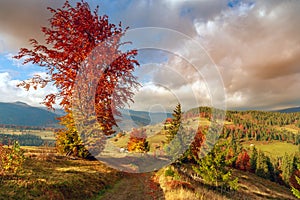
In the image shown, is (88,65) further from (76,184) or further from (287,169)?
(287,169)

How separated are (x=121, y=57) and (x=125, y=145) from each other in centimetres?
577

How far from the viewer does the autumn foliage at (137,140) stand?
1229cm

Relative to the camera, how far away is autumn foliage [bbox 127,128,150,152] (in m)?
12.3

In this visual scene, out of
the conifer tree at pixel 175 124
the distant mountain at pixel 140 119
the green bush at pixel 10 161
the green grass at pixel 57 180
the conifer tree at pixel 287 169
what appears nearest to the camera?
the green grass at pixel 57 180

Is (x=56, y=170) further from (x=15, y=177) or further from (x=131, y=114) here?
(x=131, y=114)

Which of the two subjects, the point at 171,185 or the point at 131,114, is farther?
the point at 171,185

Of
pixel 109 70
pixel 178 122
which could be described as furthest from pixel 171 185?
pixel 109 70

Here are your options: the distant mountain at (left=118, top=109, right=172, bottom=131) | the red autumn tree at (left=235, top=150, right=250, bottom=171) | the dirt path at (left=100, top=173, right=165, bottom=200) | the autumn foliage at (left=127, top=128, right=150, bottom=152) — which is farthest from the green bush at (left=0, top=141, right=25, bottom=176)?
the red autumn tree at (left=235, top=150, right=250, bottom=171)

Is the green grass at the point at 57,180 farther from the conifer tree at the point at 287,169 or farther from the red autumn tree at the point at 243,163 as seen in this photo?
the conifer tree at the point at 287,169

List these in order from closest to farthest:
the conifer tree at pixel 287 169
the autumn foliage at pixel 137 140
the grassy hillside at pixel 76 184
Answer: the grassy hillside at pixel 76 184
the autumn foliage at pixel 137 140
the conifer tree at pixel 287 169

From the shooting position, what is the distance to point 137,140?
1319 centimetres

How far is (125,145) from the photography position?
547 inches

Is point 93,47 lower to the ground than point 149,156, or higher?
higher

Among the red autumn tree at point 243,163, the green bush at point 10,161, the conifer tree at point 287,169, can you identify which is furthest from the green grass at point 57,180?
the conifer tree at point 287,169
